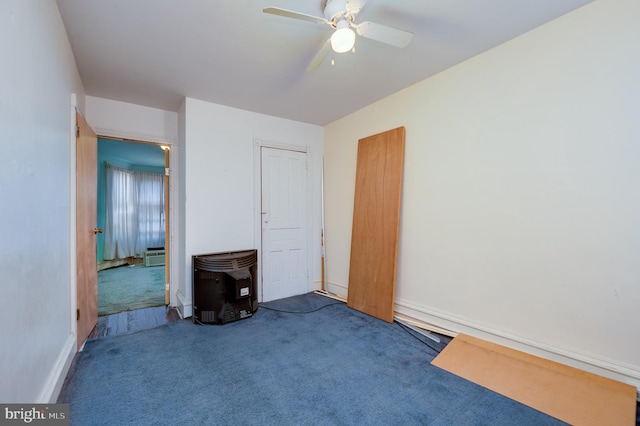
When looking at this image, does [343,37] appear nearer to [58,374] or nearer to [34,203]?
[34,203]

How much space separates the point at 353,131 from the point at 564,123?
219cm

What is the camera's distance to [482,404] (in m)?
1.64

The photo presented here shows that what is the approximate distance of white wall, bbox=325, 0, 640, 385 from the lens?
5.57ft

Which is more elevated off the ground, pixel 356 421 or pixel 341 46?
pixel 341 46

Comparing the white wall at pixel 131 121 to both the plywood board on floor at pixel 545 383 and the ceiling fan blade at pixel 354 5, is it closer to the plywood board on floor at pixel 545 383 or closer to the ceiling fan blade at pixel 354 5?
the ceiling fan blade at pixel 354 5

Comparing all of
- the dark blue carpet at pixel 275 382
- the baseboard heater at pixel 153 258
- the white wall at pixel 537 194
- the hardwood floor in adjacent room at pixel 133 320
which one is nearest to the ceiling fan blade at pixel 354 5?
the white wall at pixel 537 194

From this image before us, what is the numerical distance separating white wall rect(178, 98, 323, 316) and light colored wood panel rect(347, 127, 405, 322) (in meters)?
1.31

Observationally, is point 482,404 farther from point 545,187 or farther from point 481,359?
point 545,187

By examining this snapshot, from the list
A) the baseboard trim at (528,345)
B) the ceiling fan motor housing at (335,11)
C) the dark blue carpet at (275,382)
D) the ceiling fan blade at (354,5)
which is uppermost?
the ceiling fan motor housing at (335,11)

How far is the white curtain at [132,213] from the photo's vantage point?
227 inches

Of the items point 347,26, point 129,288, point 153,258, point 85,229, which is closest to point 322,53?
point 347,26

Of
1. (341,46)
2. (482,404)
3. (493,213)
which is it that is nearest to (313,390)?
(482,404)

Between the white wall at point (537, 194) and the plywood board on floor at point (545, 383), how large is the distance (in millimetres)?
100

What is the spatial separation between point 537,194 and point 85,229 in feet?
12.6
